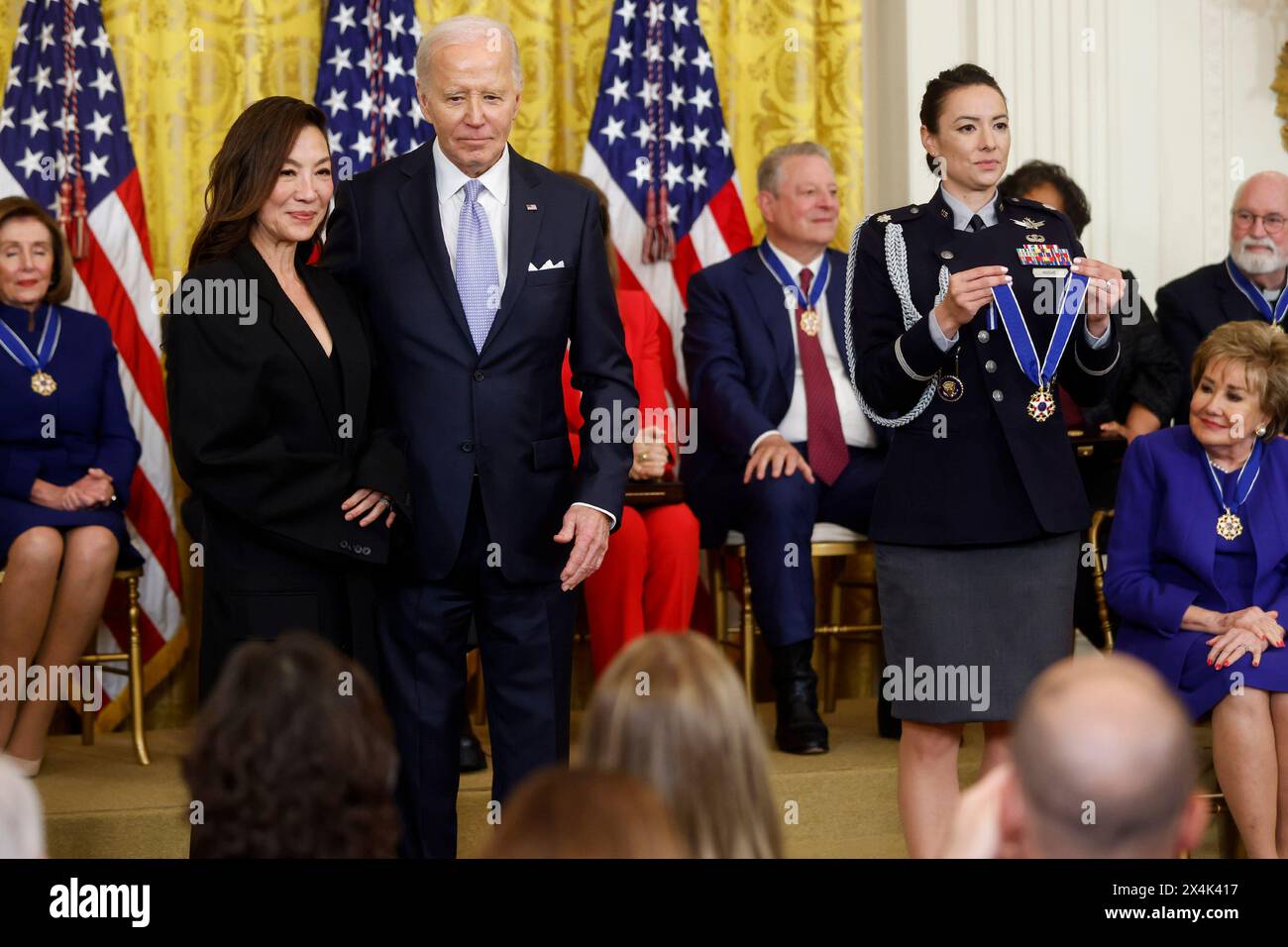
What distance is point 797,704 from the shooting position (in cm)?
536

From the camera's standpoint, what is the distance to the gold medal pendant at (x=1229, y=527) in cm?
452

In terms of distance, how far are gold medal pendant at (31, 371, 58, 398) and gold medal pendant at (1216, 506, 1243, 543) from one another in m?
3.71

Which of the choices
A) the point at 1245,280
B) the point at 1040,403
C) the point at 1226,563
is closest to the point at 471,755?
the point at 1040,403

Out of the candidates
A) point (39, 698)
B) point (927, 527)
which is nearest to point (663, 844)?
point (927, 527)

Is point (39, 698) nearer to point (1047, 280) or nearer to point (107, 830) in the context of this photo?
point (107, 830)

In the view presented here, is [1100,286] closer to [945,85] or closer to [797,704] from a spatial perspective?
[945,85]

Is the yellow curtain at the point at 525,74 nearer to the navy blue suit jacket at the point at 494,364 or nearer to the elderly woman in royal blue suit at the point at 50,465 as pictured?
the elderly woman in royal blue suit at the point at 50,465

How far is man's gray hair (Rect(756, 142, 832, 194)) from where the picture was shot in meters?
5.96

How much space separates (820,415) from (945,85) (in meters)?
1.96

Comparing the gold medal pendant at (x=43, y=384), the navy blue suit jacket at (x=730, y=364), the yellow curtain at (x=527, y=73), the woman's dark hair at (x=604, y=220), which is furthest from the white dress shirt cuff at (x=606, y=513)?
the yellow curtain at (x=527, y=73)

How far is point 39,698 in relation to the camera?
513cm

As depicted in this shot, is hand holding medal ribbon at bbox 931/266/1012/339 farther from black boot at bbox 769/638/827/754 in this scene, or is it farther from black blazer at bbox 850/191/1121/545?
black boot at bbox 769/638/827/754

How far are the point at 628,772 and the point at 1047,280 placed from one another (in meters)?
2.56

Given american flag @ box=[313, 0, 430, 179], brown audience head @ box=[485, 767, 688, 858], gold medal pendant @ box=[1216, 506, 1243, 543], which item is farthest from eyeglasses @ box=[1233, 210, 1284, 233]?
brown audience head @ box=[485, 767, 688, 858]
